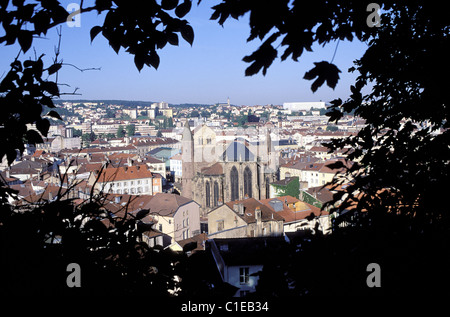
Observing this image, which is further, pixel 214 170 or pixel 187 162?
pixel 187 162

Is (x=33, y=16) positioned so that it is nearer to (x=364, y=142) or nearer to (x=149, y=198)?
(x=364, y=142)

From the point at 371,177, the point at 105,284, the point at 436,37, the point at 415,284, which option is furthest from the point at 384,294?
the point at 436,37

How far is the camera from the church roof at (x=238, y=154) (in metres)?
43.4

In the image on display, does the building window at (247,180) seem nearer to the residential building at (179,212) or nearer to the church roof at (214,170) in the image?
the church roof at (214,170)

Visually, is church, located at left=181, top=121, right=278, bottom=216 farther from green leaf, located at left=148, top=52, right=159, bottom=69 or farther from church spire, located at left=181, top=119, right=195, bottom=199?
green leaf, located at left=148, top=52, right=159, bottom=69

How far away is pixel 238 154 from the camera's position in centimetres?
4391

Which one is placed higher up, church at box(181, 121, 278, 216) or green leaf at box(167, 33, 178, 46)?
green leaf at box(167, 33, 178, 46)

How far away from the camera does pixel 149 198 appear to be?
30859mm

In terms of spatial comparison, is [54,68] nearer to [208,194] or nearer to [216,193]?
[216,193]

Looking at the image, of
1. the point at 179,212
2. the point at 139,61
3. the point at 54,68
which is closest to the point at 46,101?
the point at 54,68

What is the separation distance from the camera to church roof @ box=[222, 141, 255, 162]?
43.4m

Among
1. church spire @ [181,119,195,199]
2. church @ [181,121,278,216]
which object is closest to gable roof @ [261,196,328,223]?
church @ [181,121,278,216]
